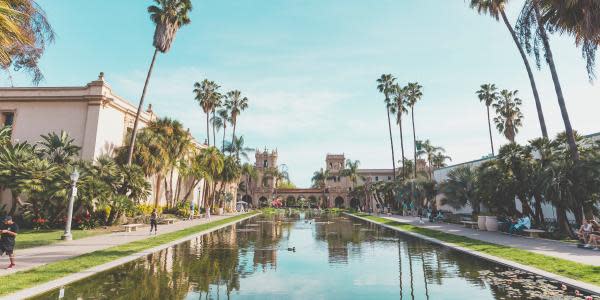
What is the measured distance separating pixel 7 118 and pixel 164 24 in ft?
54.8

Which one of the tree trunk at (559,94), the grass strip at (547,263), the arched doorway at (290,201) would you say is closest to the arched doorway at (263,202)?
the arched doorway at (290,201)

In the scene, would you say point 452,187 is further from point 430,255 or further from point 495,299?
point 495,299

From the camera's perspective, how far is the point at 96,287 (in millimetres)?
8125

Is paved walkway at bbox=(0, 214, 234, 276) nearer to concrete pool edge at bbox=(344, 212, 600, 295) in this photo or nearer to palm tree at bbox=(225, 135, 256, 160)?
concrete pool edge at bbox=(344, 212, 600, 295)

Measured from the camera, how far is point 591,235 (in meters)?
13.9

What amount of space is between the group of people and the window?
130 feet

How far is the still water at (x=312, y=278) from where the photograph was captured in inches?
304

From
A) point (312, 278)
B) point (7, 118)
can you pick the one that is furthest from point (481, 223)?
point (7, 118)

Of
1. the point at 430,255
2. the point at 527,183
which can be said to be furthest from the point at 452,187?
the point at 430,255

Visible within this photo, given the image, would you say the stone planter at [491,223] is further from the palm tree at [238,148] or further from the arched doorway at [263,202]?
the arched doorway at [263,202]

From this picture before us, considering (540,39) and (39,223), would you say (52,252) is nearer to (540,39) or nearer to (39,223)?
(39,223)

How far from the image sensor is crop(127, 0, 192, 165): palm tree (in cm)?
2506

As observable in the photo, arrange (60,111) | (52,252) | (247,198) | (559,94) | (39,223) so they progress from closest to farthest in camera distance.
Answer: (52,252) < (559,94) < (39,223) < (60,111) < (247,198)

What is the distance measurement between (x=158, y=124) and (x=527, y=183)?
1187 inches
